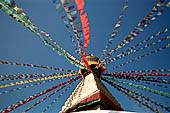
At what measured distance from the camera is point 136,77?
711cm

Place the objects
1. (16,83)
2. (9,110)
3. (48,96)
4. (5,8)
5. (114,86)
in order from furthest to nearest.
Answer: (114,86) → (48,96) → (16,83) → (9,110) → (5,8)

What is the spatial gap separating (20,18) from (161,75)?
20.5ft

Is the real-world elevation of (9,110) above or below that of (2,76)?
below

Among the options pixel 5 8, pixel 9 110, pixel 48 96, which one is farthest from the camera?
pixel 48 96

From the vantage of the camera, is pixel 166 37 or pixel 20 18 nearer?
pixel 20 18

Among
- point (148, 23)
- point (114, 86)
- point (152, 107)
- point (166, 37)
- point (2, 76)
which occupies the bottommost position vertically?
point (152, 107)

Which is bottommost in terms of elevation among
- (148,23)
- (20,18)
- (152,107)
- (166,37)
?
(152,107)

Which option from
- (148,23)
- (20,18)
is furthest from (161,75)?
(20,18)

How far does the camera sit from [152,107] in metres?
6.34

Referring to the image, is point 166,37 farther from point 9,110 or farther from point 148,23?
point 9,110

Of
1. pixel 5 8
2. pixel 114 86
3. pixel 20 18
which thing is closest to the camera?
pixel 5 8

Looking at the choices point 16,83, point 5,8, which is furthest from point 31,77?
point 5,8

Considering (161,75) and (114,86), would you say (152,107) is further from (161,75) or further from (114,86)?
(114,86)

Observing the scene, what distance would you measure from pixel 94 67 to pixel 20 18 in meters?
6.33
